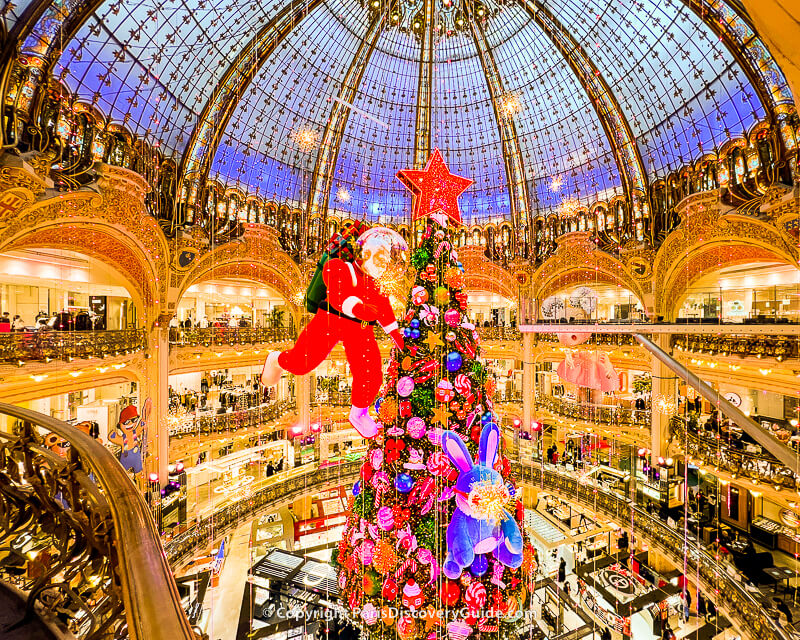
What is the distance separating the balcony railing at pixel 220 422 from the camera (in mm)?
13828

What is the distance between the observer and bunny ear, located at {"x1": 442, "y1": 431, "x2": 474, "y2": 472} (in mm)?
4879

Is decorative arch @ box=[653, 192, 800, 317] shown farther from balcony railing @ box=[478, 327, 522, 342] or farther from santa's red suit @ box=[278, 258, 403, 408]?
santa's red suit @ box=[278, 258, 403, 408]

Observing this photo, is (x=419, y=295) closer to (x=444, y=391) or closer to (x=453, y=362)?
(x=453, y=362)

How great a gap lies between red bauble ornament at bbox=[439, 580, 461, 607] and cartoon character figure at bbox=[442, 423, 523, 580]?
162 millimetres

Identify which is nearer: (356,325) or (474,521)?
(474,521)

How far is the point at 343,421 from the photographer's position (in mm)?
17984

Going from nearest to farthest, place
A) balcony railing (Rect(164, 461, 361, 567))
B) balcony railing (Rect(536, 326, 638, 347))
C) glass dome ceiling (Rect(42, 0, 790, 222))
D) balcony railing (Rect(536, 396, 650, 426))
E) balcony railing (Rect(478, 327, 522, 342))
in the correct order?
glass dome ceiling (Rect(42, 0, 790, 222)), balcony railing (Rect(164, 461, 361, 567)), balcony railing (Rect(536, 396, 650, 426)), balcony railing (Rect(536, 326, 638, 347)), balcony railing (Rect(478, 327, 522, 342))

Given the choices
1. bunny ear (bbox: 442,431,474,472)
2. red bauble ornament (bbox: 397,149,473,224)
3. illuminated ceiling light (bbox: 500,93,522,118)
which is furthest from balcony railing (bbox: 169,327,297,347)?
illuminated ceiling light (bbox: 500,93,522,118)

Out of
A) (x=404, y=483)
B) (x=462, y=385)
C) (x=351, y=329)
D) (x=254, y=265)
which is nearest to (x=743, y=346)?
(x=462, y=385)

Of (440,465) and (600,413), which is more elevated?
(440,465)

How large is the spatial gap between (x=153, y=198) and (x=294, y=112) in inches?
255

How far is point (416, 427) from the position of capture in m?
5.31

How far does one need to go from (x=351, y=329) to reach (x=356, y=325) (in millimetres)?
90

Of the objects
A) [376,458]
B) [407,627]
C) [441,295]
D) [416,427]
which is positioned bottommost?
[407,627]
